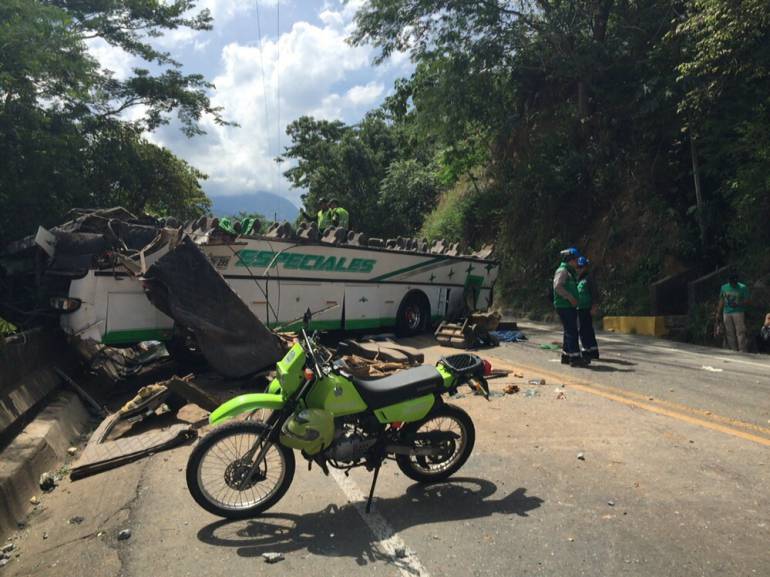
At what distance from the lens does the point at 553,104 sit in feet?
68.7

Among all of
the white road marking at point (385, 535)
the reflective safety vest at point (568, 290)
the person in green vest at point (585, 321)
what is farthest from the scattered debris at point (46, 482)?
the person in green vest at point (585, 321)

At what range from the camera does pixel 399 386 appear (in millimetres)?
3986

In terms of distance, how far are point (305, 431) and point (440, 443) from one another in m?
Result: 1.04

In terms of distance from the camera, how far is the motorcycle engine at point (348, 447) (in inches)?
151

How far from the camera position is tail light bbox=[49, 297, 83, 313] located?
7.20 meters

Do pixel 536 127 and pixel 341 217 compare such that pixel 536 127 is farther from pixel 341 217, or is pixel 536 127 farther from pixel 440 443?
pixel 440 443

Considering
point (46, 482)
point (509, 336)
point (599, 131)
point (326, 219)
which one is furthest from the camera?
point (599, 131)

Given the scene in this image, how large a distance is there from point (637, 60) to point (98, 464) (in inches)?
706

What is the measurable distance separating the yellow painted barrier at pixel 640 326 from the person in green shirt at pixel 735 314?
7.64 ft

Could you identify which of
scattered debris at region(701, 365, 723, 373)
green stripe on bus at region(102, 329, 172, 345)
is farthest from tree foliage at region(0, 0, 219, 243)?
scattered debris at region(701, 365, 723, 373)

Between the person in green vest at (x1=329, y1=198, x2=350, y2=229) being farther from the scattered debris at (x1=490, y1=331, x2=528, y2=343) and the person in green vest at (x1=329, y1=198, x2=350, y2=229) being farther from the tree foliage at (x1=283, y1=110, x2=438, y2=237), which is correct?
the tree foliage at (x1=283, y1=110, x2=438, y2=237)

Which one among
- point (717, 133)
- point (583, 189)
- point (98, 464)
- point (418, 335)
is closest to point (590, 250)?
point (583, 189)

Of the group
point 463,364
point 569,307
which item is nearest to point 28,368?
point 463,364

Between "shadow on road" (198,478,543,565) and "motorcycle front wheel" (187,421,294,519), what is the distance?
0.11 m
